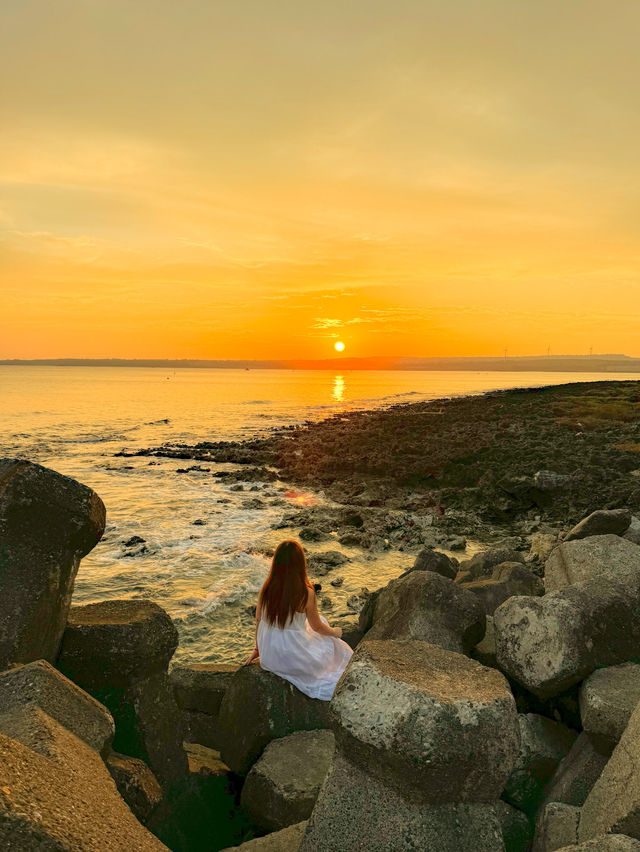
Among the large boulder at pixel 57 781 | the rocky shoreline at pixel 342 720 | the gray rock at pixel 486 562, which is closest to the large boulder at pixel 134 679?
the rocky shoreline at pixel 342 720

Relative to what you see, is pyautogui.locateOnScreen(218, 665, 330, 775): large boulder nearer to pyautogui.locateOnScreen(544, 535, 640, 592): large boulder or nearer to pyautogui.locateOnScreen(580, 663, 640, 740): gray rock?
pyautogui.locateOnScreen(580, 663, 640, 740): gray rock

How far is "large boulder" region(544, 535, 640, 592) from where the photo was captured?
5762 millimetres

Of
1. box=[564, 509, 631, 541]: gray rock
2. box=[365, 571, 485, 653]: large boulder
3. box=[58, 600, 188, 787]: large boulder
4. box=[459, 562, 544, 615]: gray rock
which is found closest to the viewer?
box=[58, 600, 188, 787]: large boulder

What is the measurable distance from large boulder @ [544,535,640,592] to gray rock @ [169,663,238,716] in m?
3.60

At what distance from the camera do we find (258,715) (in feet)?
16.9

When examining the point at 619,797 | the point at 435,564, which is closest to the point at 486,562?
the point at 435,564

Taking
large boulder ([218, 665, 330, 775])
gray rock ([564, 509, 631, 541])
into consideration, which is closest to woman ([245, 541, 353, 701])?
large boulder ([218, 665, 330, 775])

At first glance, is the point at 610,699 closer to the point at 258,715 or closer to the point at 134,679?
the point at 258,715

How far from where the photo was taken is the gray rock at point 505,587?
6.98 meters

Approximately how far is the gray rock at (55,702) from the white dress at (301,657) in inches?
83.3

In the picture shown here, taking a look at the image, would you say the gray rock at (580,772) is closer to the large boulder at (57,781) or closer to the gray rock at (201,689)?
the large boulder at (57,781)

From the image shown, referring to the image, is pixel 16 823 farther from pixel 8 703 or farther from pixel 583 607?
pixel 583 607

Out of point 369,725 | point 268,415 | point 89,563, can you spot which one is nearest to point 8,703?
point 369,725

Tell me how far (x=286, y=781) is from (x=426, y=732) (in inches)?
74.8
